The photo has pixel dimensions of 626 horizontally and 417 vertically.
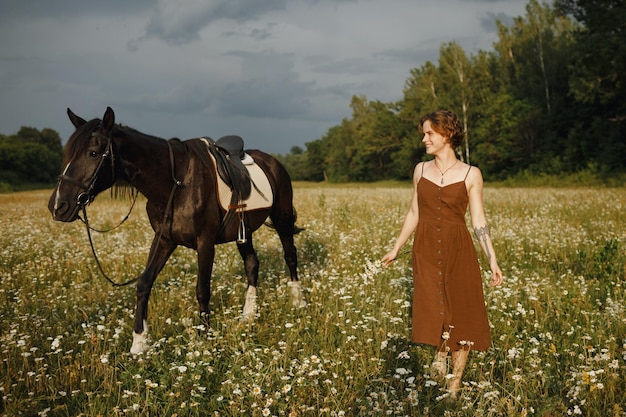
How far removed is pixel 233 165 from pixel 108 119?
172cm

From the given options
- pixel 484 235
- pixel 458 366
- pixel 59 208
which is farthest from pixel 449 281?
pixel 59 208

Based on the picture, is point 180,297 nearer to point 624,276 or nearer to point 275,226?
point 275,226

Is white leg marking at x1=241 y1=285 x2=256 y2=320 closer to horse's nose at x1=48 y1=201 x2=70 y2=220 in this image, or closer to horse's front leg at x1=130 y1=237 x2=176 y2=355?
horse's front leg at x1=130 y1=237 x2=176 y2=355

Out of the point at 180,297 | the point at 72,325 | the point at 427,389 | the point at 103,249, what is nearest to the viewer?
the point at 427,389

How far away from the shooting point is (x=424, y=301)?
12.9 feet

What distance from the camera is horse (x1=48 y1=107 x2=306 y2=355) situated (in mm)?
4129

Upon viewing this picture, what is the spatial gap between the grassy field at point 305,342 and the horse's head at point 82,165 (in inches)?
46.7

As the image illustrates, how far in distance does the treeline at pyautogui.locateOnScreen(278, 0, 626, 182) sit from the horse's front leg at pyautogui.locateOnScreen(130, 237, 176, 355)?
29720 mm

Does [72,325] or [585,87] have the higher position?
[585,87]

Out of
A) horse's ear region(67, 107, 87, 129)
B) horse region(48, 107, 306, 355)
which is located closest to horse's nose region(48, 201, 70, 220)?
horse region(48, 107, 306, 355)

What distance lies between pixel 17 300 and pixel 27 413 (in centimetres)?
337

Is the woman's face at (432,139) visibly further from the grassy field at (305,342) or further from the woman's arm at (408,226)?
the grassy field at (305,342)

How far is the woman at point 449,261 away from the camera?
150 inches

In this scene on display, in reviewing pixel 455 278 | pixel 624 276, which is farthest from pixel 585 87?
pixel 455 278
